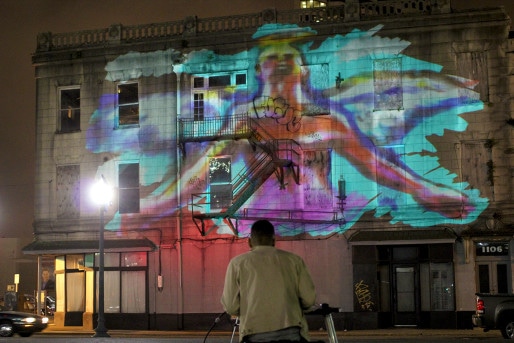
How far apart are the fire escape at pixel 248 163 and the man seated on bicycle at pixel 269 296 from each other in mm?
27801

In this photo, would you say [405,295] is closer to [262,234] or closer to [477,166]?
[477,166]

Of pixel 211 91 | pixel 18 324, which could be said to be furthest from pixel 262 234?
pixel 211 91

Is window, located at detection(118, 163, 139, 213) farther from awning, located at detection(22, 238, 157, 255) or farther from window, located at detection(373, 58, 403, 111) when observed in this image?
window, located at detection(373, 58, 403, 111)

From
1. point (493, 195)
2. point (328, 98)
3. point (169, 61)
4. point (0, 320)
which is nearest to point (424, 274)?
point (493, 195)

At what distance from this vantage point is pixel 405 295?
35188 mm

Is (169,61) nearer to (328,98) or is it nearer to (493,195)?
(328,98)

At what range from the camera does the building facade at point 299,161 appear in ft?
113

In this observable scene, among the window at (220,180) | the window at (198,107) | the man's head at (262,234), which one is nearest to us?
the man's head at (262,234)

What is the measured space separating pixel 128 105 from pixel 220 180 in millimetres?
5507

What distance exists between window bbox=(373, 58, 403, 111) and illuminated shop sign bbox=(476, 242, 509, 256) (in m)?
6.26

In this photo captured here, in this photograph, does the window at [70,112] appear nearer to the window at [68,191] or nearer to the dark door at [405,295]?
the window at [68,191]

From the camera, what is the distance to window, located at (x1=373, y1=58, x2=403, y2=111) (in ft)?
116

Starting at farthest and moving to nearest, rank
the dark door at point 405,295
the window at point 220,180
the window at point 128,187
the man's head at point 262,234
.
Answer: the window at point 128,187
the window at point 220,180
the dark door at point 405,295
the man's head at point 262,234

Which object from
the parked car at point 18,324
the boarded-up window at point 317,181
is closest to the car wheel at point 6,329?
the parked car at point 18,324
